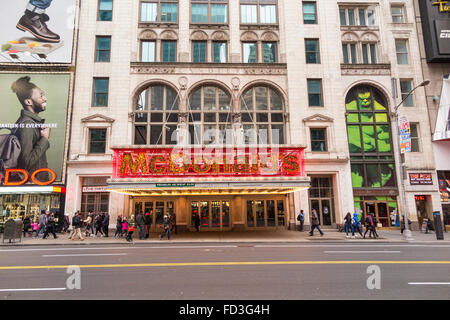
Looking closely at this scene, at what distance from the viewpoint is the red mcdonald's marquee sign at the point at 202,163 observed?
17797 millimetres

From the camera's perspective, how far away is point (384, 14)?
25828 mm

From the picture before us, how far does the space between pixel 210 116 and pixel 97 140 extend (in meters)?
10.0

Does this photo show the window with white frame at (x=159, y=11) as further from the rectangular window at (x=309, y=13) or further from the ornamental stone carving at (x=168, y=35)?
the rectangular window at (x=309, y=13)

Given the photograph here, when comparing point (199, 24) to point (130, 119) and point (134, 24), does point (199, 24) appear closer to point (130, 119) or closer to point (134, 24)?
point (134, 24)

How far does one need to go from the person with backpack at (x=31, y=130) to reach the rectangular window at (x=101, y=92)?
4.24 meters

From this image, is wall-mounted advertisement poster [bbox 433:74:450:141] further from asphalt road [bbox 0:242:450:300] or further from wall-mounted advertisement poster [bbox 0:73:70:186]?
wall-mounted advertisement poster [bbox 0:73:70:186]

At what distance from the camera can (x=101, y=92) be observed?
2402 centimetres

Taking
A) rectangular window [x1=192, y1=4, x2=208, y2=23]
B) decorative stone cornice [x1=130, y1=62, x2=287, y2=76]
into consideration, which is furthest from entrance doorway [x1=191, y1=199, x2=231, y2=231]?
rectangular window [x1=192, y1=4, x2=208, y2=23]

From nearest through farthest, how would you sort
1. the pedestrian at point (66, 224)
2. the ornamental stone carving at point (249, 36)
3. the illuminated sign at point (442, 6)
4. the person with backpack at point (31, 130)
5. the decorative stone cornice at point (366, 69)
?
1. the pedestrian at point (66, 224)
2. the person with backpack at point (31, 130)
3. the illuminated sign at point (442, 6)
4. the decorative stone cornice at point (366, 69)
5. the ornamental stone carving at point (249, 36)

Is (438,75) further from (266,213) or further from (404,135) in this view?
(266,213)

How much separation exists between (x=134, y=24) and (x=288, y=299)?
26636mm

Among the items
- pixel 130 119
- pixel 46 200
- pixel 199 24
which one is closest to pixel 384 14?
pixel 199 24

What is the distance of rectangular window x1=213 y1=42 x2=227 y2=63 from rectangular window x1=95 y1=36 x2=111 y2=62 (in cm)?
971

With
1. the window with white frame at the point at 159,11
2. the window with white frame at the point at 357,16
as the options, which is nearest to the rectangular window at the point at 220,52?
the window with white frame at the point at 159,11
